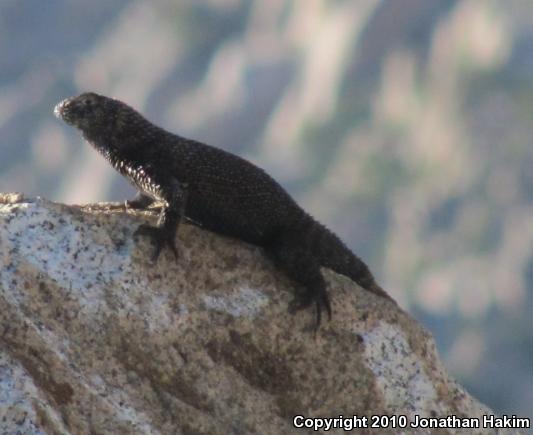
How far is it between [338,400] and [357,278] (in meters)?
1.36

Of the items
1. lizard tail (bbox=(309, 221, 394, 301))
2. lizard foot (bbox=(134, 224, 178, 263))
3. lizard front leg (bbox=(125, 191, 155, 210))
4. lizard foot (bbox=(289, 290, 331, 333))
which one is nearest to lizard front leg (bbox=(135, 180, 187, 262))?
lizard foot (bbox=(134, 224, 178, 263))

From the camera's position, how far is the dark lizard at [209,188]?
19.1 ft

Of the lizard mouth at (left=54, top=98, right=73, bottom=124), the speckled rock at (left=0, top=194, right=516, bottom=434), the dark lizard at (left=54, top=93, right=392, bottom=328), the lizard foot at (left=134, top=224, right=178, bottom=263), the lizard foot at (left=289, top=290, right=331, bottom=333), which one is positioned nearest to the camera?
the speckled rock at (left=0, top=194, right=516, bottom=434)

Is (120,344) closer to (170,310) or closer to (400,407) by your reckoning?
(170,310)

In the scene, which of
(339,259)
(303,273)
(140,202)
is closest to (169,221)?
(303,273)

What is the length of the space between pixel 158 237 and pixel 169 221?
197 millimetres

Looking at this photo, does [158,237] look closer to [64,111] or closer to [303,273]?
[303,273]

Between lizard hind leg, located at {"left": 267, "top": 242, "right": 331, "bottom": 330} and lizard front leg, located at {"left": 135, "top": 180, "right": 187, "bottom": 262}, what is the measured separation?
0.61 meters

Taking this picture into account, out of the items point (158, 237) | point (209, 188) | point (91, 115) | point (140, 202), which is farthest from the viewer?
point (140, 202)

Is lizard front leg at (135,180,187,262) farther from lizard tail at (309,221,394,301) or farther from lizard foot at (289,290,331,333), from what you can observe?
lizard tail at (309,221,394,301)

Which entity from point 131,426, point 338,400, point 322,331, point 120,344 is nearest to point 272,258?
point 322,331

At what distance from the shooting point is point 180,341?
4977mm

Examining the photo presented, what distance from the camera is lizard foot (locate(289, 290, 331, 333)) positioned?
5.43 m

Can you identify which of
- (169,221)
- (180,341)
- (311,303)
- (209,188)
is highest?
(209,188)
